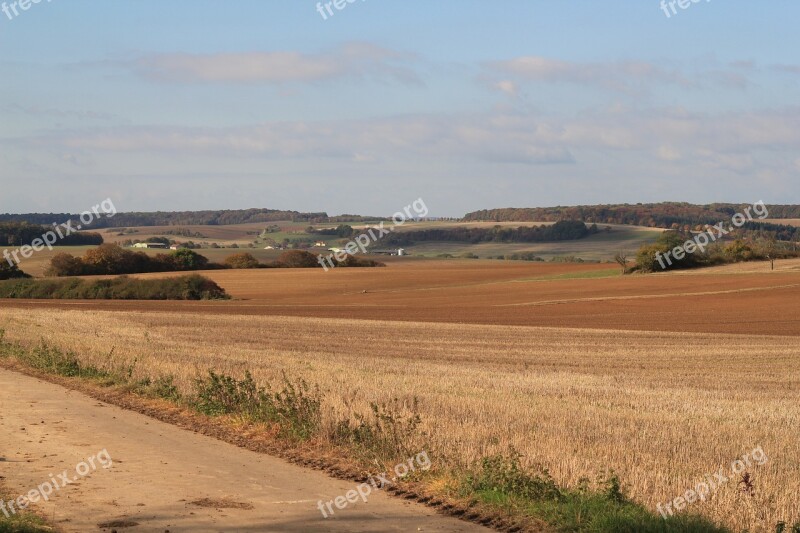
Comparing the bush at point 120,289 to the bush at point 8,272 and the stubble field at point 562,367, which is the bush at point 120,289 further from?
the bush at point 8,272

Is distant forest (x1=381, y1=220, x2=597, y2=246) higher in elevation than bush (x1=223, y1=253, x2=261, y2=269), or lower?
higher

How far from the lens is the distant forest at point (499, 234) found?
156875mm

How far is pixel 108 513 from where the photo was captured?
8938 millimetres

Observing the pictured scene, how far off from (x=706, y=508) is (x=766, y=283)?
7071 cm

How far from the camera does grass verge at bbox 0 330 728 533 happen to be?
8.53m

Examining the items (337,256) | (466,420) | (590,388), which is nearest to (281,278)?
(337,256)

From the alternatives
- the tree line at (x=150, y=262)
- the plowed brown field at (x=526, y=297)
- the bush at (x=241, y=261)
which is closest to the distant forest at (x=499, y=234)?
the tree line at (x=150, y=262)

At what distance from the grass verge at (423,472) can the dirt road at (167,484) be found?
541 millimetres

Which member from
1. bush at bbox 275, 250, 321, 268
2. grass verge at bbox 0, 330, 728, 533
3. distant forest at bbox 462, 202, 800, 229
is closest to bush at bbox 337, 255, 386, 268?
bush at bbox 275, 250, 321, 268

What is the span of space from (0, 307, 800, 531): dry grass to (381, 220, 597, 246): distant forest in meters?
115

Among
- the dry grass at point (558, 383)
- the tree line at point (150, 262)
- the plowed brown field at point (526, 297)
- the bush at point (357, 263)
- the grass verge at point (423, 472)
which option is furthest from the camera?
the bush at point (357, 263)

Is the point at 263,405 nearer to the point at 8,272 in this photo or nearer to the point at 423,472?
the point at 423,472

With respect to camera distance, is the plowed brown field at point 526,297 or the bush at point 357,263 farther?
the bush at point 357,263

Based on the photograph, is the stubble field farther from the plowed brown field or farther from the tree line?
the tree line
